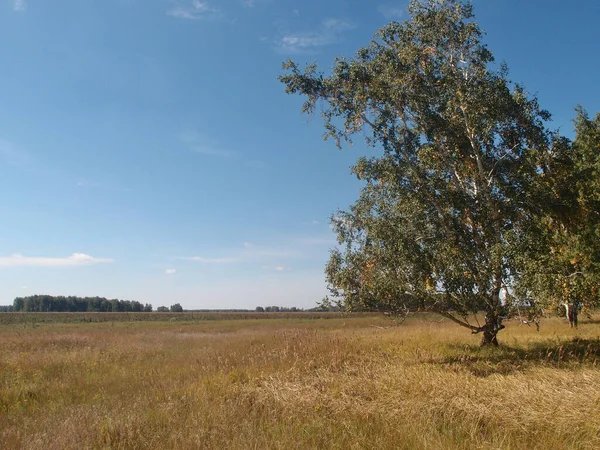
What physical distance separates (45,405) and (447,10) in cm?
1757

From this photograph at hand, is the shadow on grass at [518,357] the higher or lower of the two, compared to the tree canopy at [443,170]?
lower

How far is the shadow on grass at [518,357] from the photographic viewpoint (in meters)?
11.3

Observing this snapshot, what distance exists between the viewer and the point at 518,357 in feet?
43.4

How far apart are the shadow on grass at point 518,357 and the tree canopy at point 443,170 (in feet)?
4.36

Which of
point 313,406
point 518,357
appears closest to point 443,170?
point 518,357

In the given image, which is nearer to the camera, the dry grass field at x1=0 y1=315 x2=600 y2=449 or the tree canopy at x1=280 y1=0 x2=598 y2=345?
the dry grass field at x1=0 y1=315 x2=600 y2=449

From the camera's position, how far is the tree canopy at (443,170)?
13391 mm

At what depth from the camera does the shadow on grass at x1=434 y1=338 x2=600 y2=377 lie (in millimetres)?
11320

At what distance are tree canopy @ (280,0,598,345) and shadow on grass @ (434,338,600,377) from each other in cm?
133

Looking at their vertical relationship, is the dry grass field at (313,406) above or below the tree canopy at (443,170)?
below

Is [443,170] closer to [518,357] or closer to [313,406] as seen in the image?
[518,357]

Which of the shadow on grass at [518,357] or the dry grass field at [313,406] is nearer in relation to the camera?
the dry grass field at [313,406]

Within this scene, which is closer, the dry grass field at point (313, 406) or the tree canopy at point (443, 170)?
the dry grass field at point (313, 406)

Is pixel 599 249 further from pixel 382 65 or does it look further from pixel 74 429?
pixel 74 429
